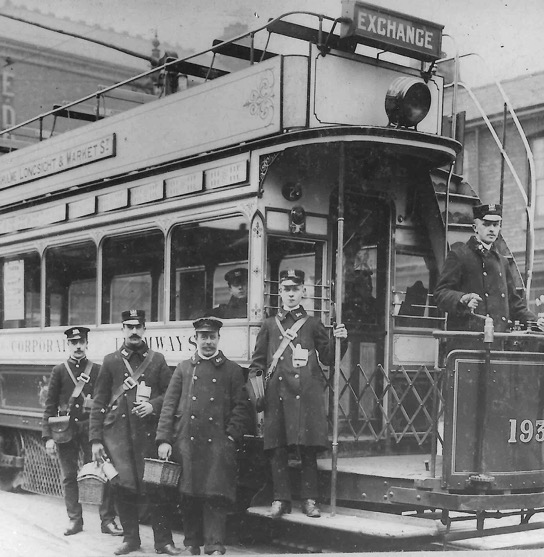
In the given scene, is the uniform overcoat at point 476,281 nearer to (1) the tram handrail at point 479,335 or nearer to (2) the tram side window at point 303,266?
(1) the tram handrail at point 479,335

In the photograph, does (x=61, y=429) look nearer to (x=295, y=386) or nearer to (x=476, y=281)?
(x=295, y=386)

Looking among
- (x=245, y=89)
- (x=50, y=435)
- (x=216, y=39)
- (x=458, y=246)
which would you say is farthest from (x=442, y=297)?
(x=50, y=435)

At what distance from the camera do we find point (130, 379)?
630 centimetres

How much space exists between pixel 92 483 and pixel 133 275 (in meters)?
1.94

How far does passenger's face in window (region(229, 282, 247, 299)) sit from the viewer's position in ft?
20.8

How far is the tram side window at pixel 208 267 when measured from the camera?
6.34 m

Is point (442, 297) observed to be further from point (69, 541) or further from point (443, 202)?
point (69, 541)

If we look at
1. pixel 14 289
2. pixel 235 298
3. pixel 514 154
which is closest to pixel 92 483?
pixel 235 298

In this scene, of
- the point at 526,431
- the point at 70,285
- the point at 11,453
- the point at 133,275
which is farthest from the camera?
the point at 11,453

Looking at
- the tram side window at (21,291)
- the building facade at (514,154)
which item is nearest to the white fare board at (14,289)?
the tram side window at (21,291)

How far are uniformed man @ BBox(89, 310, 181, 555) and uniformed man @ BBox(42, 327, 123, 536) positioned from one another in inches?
26.8

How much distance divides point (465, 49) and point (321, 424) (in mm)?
3312

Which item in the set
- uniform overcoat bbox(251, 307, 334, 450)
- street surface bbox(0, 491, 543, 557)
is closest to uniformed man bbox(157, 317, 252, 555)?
uniform overcoat bbox(251, 307, 334, 450)

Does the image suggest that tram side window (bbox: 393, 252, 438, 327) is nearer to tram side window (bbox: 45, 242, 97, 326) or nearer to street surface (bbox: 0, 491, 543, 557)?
street surface (bbox: 0, 491, 543, 557)
